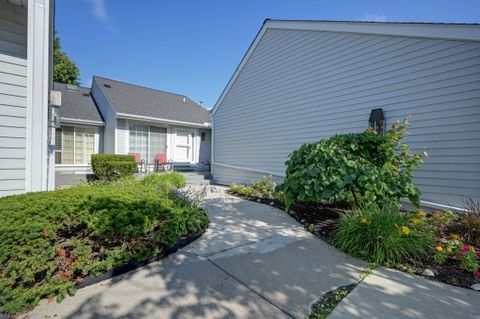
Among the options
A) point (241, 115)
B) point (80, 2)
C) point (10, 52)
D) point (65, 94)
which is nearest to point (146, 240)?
point (10, 52)

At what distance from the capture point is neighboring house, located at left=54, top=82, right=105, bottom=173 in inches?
408

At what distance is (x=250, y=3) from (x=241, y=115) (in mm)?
3963

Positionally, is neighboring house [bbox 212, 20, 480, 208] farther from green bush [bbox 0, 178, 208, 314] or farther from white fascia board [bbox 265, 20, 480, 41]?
green bush [bbox 0, 178, 208, 314]

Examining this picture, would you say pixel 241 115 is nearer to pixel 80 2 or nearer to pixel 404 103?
pixel 404 103

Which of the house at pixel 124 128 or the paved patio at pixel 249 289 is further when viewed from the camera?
the house at pixel 124 128

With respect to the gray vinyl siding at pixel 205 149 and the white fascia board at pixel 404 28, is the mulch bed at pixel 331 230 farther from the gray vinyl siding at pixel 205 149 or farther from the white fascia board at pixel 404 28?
the gray vinyl siding at pixel 205 149

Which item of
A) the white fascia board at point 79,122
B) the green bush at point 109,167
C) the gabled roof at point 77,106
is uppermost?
the gabled roof at point 77,106

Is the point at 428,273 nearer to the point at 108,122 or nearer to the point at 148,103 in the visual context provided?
the point at 108,122

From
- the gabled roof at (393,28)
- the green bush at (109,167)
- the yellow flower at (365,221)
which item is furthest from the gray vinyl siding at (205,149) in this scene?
the yellow flower at (365,221)

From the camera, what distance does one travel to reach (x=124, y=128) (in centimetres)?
1091

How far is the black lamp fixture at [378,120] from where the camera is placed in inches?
218

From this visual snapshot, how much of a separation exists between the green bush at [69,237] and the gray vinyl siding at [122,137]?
27.2ft

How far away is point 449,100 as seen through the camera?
463 centimetres

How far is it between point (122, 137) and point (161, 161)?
6.92 feet
